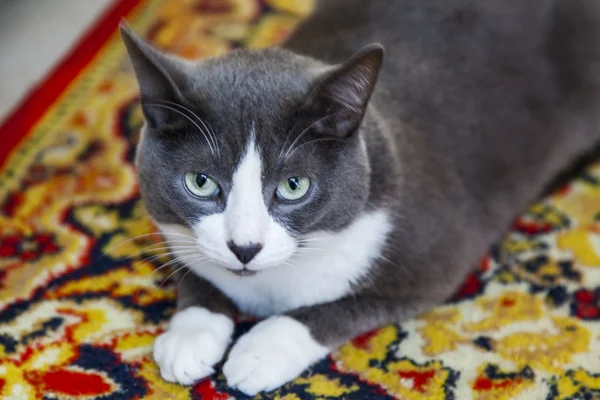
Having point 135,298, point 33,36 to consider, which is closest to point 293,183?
point 135,298

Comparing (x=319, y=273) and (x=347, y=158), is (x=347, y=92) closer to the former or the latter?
(x=347, y=158)

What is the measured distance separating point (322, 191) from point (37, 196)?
0.88 meters

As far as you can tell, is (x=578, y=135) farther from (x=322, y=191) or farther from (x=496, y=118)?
(x=322, y=191)

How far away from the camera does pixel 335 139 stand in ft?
3.77

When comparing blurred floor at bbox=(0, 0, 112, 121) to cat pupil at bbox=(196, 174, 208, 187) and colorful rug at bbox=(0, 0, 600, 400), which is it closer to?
colorful rug at bbox=(0, 0, 600, 400)

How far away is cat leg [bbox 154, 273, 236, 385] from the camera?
121 centimetres

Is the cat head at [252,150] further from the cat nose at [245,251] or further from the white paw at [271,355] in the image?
the white paw at [271,355]

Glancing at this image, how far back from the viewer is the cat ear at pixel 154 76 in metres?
1.07

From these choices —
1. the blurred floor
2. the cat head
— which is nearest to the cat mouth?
the cat head

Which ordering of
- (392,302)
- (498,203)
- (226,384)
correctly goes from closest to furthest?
(226,384) → (392,302) → (498,203)

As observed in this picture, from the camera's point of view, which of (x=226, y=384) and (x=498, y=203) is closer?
(x=226, y=384)

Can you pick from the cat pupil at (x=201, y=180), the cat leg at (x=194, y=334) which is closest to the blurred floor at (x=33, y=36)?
the cat leg at (x=194, y=334)

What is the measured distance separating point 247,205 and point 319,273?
258mm

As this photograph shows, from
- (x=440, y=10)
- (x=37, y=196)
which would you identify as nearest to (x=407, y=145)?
(x=440, y=10)
